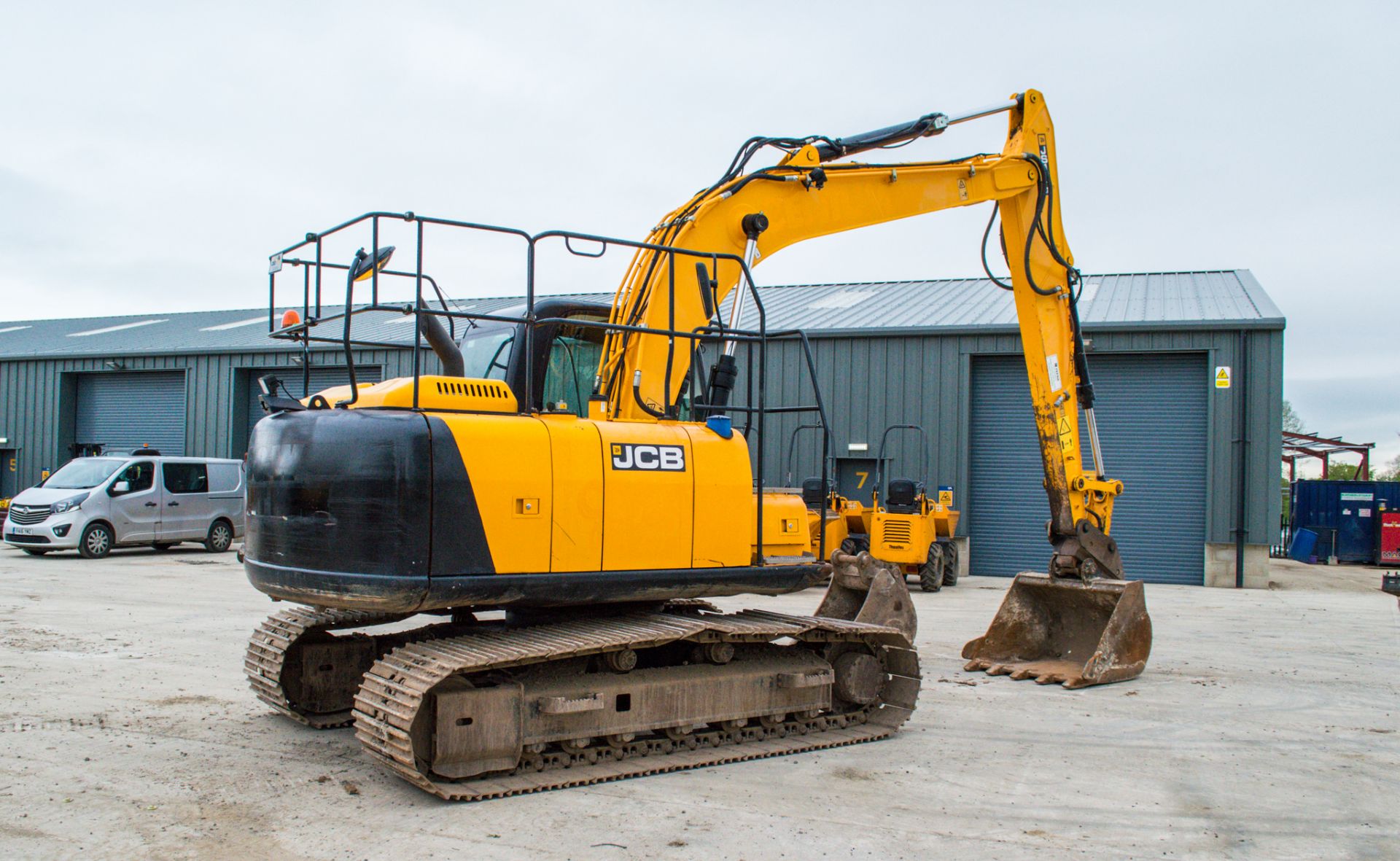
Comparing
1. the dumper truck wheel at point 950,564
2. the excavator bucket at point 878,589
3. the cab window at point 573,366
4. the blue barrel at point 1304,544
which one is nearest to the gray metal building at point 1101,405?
the dumper truck wheel at point 950,564

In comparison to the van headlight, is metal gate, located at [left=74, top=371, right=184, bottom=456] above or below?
above

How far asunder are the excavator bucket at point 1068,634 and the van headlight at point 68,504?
15.7 meters

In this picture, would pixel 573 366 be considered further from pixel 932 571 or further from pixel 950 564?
pixel 950 564

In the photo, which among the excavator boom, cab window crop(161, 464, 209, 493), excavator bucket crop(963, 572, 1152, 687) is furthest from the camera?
cab window crop(161, 464, 209, 493)

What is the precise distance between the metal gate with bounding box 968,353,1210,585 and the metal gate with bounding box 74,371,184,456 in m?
19.1

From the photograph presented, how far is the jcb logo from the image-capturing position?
6.13m

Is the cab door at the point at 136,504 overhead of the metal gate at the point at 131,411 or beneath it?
beneath

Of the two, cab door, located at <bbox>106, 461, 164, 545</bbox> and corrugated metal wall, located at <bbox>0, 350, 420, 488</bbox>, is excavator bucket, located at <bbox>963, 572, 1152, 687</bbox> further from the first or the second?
corrugated metal wall, located at <bbox>0, 350, 420, 488</bbox>

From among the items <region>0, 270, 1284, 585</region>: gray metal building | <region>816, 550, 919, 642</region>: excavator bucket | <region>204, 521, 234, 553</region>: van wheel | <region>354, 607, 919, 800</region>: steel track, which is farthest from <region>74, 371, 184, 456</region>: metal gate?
<region>354, 607, 919, 800</region>: steel track

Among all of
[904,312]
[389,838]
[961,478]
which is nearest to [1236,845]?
[389,838]

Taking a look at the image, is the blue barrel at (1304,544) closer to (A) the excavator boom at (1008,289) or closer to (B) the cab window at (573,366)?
(A) the excavator boom at (1008,289)

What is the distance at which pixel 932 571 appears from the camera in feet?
54.6

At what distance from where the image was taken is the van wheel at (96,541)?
18641 mm

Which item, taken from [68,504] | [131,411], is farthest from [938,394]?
[131,411]
